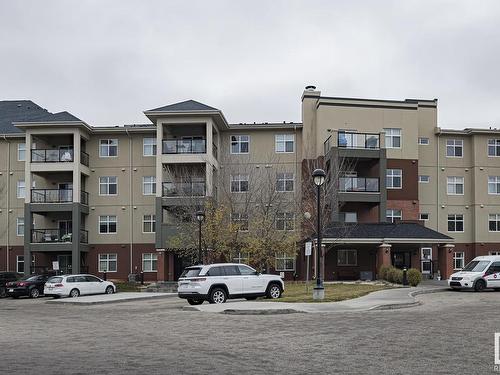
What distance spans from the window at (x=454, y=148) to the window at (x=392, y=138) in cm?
531

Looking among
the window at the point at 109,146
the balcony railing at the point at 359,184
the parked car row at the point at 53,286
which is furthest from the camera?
the window at the point at 109,146

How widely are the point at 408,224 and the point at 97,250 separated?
24.1 meters

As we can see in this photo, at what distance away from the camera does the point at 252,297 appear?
2648cm

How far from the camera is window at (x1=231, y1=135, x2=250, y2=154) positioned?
170 ft

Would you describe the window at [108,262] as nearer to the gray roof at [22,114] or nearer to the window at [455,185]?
the gray roof at [22,114]

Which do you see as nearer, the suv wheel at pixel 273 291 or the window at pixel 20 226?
the suv wheel at pixel 273 291

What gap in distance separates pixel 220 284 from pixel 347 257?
24.2m

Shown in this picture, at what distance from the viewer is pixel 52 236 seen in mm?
50031

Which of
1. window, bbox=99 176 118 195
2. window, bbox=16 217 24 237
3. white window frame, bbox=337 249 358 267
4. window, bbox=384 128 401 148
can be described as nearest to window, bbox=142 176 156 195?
window, bbox=99 176 118 195

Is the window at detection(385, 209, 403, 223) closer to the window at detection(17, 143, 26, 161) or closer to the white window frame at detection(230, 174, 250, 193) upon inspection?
the white window frame at detection(230, 174, 250, 193)

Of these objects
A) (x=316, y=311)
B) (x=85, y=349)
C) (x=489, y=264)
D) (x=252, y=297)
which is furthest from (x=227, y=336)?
(x=489, y=264)

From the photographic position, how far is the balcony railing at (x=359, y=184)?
46.2 metres

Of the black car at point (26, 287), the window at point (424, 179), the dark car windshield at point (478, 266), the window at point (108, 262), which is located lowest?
the black car at point (26, 287)

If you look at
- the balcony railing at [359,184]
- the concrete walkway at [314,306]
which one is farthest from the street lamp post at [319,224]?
the balcony railing at [359,184]
